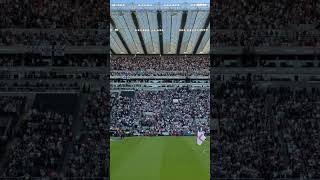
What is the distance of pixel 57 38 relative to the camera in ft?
58.4

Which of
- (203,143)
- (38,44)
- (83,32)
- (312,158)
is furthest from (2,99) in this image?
(312,158)

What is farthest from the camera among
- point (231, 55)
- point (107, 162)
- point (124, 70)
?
point (124, 70)

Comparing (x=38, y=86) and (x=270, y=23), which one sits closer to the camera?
(x=38, y=86)

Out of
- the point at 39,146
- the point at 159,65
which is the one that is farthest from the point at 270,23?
the point at 159,65

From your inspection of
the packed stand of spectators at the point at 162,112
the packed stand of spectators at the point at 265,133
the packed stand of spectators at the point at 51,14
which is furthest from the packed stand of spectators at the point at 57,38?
the packed stand of spectators at the point at 162,112

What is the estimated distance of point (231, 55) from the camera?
18188 mm

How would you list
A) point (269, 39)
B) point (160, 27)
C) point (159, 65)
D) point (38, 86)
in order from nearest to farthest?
1. point (38, 86)
2. point (269, 39)
3. point (160, 27)
4. point (159, 65)

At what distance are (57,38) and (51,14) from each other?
806mm

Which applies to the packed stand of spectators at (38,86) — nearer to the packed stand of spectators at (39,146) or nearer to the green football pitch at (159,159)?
the packed stand of spectators at (39,146)

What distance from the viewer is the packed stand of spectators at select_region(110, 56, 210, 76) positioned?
26609 millimetres

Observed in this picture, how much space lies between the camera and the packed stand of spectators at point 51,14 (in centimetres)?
1777

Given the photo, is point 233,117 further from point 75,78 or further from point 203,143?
point 75,78

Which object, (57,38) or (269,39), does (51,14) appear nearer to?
(57,38)

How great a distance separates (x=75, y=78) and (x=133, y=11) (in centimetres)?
335
